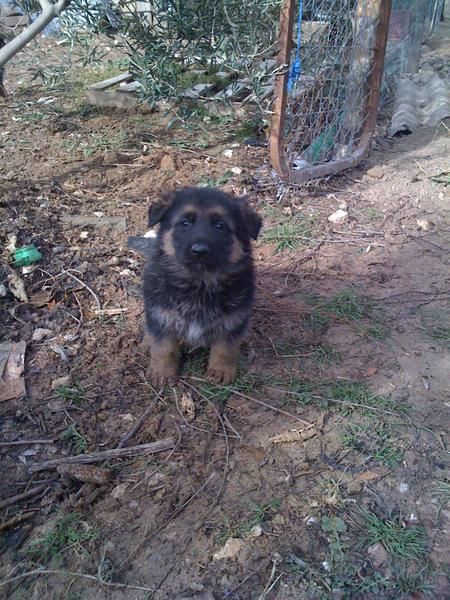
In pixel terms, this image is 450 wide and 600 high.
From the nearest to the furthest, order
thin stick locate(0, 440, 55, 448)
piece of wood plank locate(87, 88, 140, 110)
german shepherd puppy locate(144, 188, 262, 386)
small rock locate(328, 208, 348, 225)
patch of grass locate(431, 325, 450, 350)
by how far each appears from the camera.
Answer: thin stick locate(0, 440, 55, 448), german shepherd puppy locate(144, 188, 262, 386), patch of grass locate(431, 325, 450, 350), small rock locate(328, 208, 348, 225), piece of wood plank locate(87, 88, 140, 110)

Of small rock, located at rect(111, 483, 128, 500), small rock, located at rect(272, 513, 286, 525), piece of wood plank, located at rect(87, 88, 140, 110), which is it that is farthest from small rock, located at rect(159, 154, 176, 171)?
small rock, located at rect(272, 513, 286, 525)

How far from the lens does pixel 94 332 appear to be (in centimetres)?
387

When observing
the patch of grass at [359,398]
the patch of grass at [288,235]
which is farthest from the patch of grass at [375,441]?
the patch of grass at [288,235]

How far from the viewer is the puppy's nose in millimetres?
3004

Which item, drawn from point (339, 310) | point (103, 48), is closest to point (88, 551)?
point (339, 310)

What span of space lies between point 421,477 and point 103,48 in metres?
9.15

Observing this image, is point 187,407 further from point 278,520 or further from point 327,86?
point 327,86

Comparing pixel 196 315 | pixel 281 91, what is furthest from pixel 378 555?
pixel 281 91

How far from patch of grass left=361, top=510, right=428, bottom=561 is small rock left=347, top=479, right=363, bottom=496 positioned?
0.47 feet

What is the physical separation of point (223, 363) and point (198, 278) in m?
0.59

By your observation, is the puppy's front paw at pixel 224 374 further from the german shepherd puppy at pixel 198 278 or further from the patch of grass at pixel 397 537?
the patch of grass at pixel 397 537

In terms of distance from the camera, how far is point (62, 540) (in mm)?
2473

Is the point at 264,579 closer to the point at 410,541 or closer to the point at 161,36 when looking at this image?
the point at 410,541

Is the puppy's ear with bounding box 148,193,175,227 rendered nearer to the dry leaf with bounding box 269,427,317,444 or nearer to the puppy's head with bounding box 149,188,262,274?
the puppy's head with bounding box 149,188,262,274
